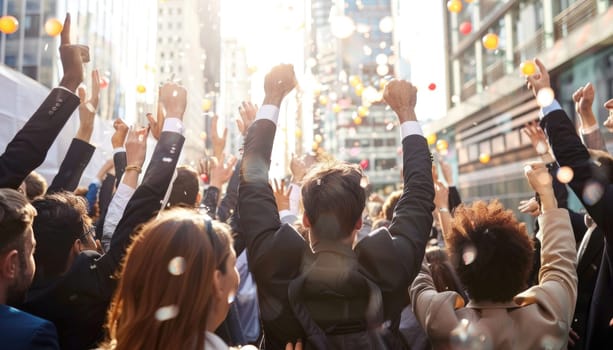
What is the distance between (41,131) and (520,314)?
6.34ft

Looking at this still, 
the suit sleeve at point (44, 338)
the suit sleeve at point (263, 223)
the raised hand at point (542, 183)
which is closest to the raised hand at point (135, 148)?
the suit sleeve at point (263, 223)

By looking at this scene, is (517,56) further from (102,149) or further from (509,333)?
(509,333)

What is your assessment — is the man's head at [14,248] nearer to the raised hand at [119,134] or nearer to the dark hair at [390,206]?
the raised hand at [119,134]

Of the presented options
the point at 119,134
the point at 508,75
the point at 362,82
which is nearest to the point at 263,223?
the point at 119,134

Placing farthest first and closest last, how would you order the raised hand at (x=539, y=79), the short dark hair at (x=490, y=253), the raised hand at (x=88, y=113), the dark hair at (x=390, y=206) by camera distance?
the dark hair at (x=390, y=206) < the raised hand at (x=88, y=113) < the raised hand at (x=539, y=79) < the short dark hair at (x=490, y=253)

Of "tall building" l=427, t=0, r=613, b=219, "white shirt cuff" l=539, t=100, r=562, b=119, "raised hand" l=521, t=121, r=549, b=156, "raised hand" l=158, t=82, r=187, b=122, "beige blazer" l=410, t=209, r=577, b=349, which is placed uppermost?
"tall building" l=427, t=0, r=613, b=219

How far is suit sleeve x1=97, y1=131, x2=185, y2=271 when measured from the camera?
216cm

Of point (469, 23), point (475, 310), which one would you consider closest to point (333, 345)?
point (475, 310)

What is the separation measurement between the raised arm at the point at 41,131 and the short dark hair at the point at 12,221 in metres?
0.40

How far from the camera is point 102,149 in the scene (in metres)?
8.70

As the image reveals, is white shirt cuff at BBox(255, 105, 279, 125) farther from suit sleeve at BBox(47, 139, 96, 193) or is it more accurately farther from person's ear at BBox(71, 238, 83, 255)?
suit sleeve at BBox(47, 139, 96, 193)

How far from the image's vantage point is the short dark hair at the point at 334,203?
6.43ft

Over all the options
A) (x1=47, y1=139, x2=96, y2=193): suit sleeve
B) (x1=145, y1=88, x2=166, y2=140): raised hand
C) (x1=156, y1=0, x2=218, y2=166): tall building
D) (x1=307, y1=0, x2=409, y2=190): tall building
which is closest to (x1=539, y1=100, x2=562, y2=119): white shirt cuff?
(x1=145, y1=88, x2=166, y2=140): raised hand

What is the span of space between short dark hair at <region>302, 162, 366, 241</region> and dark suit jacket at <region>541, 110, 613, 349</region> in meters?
0.94
